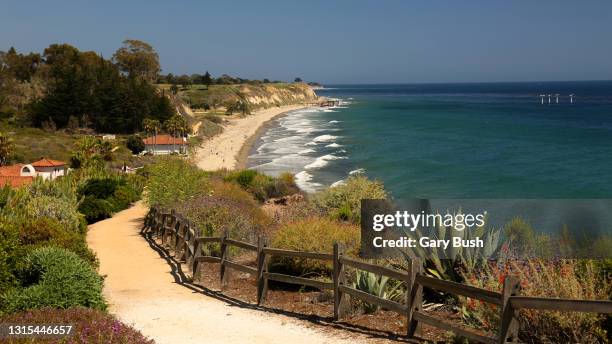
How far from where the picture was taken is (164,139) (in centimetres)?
6762

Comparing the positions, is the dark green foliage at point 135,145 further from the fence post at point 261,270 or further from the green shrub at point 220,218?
the fence post at point 261,270

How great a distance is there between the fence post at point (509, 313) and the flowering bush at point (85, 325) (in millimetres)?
3632

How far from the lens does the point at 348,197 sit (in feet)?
74.3

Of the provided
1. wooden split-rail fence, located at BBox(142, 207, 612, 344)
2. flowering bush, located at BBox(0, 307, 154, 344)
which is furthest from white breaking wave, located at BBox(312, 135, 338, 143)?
flowering bush, located at BBox(0, 307, 154, 344)

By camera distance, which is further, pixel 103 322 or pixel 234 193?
pixel 234 193

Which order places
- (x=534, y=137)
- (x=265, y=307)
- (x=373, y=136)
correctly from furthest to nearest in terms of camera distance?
(x=373, y=136)
(x=534, y=137)
(x=265, y=307)

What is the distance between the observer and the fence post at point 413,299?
24.9 feet

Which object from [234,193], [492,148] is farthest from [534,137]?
[234,193]

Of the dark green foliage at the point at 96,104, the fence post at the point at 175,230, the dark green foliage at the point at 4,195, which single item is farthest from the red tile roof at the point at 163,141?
the fence post at the point at 175,230

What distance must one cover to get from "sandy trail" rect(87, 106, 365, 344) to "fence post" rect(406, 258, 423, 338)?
776mm

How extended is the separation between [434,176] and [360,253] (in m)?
39.3

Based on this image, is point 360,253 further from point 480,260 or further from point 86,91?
point 86,91

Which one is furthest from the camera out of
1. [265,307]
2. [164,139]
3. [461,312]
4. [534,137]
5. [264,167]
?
[534,137]

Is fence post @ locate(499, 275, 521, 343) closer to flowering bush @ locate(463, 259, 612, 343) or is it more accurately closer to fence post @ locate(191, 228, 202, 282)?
flowering bush @ locate(463, 259, 612, 343)
